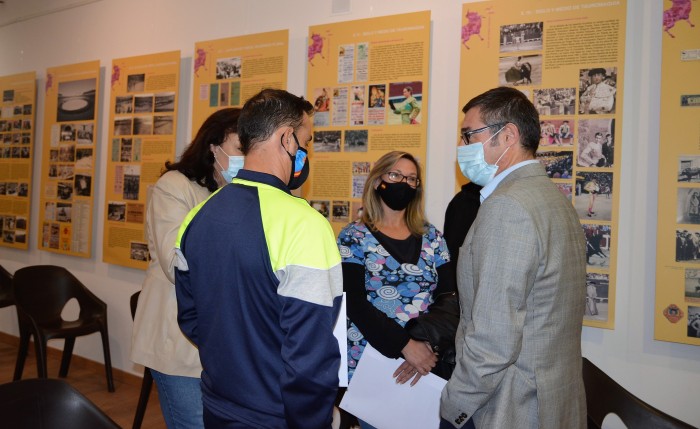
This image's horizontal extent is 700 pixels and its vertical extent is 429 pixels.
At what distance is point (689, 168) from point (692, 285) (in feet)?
1.86

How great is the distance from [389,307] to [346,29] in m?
2.07

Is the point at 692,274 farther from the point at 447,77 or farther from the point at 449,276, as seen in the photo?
the point at 447,77

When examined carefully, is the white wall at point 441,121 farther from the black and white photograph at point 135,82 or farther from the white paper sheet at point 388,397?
the white paper sheet at point 388,397

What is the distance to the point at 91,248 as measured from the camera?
197 inches

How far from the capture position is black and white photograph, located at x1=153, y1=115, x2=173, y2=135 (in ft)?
14.4

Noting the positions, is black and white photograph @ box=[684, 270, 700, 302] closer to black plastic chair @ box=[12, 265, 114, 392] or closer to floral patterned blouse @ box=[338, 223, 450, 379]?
floral patterned blouse @ box=[338, 223, 450, 379]

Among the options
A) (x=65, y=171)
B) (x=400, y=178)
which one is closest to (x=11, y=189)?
(x=65, y=171)

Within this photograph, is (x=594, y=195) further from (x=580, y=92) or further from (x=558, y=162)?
(x=580, y=92)

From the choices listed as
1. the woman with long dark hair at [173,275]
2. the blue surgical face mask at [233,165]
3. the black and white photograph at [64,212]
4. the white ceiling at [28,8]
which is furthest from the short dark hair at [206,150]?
the white ceiling at [28,8]

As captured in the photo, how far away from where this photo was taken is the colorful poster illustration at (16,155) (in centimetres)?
554

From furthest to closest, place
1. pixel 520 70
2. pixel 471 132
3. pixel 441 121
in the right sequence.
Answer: pixel 441 121 → pixel 520 70 → pixel 471 132

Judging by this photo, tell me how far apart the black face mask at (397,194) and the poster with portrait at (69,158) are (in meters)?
3.57

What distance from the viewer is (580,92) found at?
2.79 metres

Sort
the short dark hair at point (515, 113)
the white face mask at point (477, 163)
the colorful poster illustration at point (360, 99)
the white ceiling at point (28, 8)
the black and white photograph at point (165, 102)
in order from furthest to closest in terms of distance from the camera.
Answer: the white ceiling at point (28, 8), the black and white photograph at point (165, 102), the colorful poster illustration at point (360, 99), the white face mask at point (477, 163), the short dark hair at point (515, 113)
